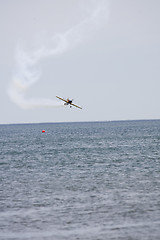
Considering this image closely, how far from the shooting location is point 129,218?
23.7 metres

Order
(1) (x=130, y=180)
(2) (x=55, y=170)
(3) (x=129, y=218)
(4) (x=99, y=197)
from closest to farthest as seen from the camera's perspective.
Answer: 1. (3) (x=129, y=218)
2. (4) (x=99, y=197)
3. (1) (x=130, y=180)
4. (2) (x=55, y=170)

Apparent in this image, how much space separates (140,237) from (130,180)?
18.1 metres

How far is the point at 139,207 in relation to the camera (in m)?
26.5

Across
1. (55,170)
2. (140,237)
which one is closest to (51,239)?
(140,237)

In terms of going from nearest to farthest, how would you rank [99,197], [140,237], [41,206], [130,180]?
[140,237]
[41,206]
[99,197]
[130,180]

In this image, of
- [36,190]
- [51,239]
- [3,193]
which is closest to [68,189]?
[36,190]

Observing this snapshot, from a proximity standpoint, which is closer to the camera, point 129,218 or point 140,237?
point 140,237

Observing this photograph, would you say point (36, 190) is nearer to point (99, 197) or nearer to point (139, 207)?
point (99, 197)

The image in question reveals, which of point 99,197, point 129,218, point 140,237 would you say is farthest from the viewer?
point 99,197

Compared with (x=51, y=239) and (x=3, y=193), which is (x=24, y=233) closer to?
(x=51, y=239)

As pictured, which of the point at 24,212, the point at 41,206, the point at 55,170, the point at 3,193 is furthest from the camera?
the point at 55,170

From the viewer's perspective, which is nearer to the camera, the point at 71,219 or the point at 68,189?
the point at 71,219

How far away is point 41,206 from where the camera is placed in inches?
1083

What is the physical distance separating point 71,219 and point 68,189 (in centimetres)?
1003
